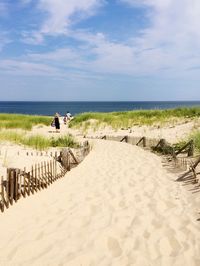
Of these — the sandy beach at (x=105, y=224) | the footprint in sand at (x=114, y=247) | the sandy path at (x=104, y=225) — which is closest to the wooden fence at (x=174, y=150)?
the sandy beach at (x=105, y=224)

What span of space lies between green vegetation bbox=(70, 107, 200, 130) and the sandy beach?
20120 millimetres

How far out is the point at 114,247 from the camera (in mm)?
6293

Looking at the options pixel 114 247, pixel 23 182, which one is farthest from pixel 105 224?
pixel 23 182

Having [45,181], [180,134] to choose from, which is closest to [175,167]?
[45,181]

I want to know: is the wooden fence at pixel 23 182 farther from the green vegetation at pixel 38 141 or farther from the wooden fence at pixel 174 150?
the green vegetation at pixel 38 141

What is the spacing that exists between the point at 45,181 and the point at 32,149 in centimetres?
687

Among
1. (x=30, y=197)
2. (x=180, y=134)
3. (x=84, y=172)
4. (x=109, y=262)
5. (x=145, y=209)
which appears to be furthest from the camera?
(x=180, y=134)

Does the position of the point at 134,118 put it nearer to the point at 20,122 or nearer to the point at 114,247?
the point at 20,122

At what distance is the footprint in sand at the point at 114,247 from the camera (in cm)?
605

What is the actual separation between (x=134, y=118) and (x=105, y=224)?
26966mm

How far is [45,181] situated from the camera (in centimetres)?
1076

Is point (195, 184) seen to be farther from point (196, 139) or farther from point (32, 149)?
point (32, 149)

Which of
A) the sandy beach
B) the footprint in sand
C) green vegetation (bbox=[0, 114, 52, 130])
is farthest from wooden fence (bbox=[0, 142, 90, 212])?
green vegetation (bbox=[0, 114, 52, 130])

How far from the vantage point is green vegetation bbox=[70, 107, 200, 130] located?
31500 mm
